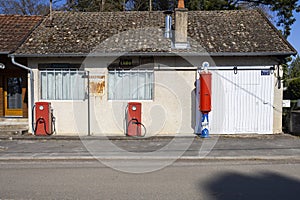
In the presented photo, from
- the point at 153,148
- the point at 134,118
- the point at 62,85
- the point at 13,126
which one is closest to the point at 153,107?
the point at 134,118

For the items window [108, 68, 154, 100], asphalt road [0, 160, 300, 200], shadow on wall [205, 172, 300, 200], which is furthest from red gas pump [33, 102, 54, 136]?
shadow on wall [205, 172, 300, 200]

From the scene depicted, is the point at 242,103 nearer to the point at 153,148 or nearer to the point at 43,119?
the point at 153,148

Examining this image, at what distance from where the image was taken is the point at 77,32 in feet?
40.4

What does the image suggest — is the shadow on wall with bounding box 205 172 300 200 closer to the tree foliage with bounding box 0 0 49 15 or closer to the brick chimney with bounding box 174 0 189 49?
the brick chimney with bounding box 174 0 189 49

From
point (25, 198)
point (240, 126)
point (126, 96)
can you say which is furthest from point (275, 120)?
point (25, 198)

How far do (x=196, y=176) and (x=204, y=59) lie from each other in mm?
5701

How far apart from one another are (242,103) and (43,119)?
7.36m

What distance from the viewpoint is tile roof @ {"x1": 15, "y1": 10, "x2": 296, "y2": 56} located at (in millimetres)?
10766

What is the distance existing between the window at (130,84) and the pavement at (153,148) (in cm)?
175

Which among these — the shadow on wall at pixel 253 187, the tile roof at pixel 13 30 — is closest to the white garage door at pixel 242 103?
the shadow on wall at pixel 253 187

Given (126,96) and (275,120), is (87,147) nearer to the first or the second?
(126,96)

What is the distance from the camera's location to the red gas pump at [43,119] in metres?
10.5

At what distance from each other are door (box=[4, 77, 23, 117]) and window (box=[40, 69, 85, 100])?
2978 mm

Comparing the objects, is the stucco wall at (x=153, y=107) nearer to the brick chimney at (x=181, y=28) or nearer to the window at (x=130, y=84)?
the window at (x=130, y=84)
